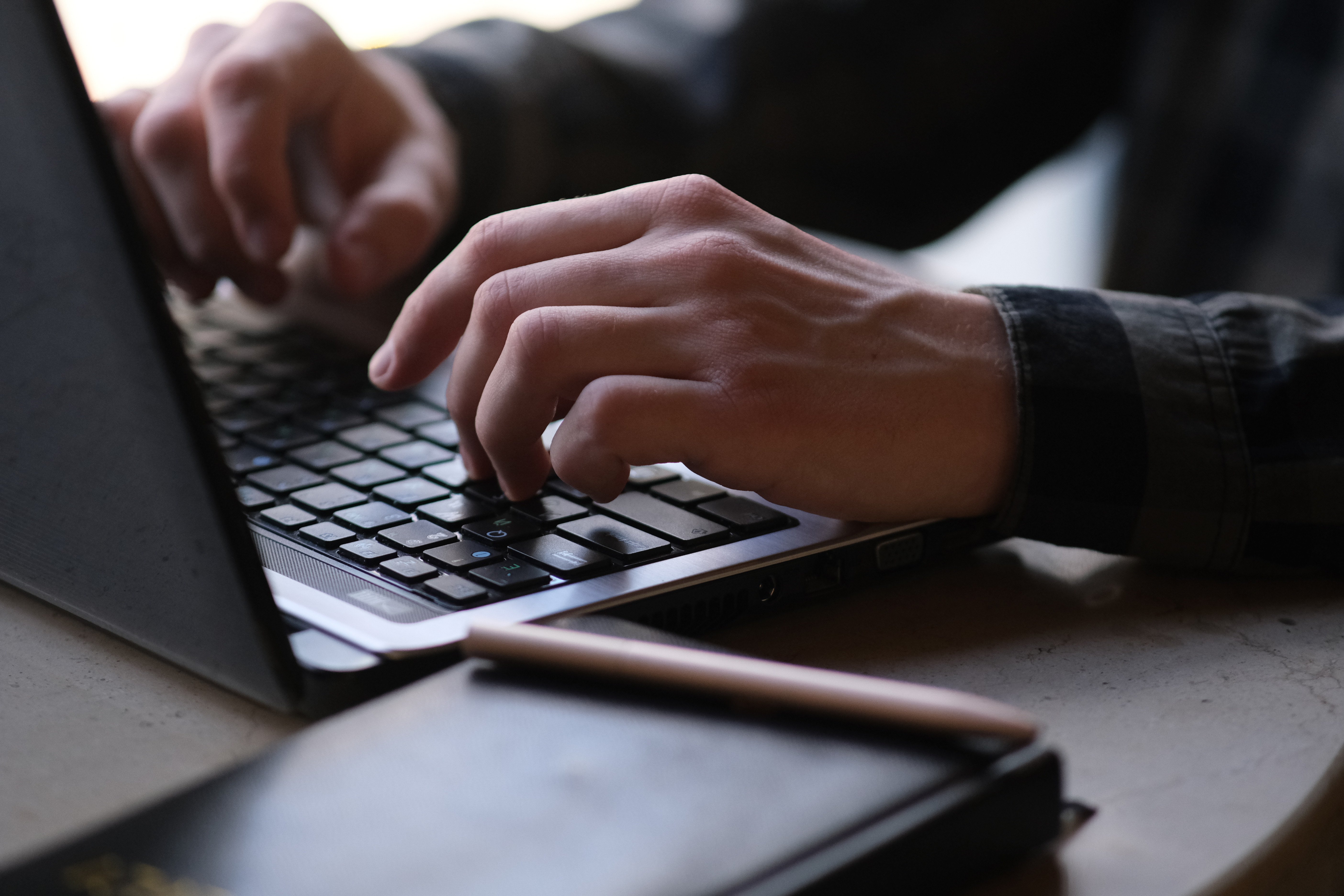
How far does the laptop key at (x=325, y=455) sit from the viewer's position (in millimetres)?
586

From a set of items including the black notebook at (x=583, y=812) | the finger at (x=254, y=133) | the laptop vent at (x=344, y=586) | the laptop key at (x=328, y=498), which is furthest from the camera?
the finger at (x=254, y=133)

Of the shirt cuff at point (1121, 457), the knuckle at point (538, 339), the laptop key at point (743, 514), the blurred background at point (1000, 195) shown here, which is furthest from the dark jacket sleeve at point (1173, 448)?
the blurred background at point (1000, 195)

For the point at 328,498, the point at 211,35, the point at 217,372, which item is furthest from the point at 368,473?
the point at 211,35

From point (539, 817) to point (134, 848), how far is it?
9 cm

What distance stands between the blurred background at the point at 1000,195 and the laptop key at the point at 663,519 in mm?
901

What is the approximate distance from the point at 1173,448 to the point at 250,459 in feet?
1.48

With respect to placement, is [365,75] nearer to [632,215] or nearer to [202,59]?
[202,59]

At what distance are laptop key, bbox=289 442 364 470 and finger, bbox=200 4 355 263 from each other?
230 millimetres

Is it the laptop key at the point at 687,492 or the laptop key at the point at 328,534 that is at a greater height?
the laptop key at the point at 328,534

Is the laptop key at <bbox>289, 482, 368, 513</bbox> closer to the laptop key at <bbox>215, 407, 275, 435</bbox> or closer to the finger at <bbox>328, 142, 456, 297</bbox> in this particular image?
the laptop key at <bbox>215, 407, 275, 435</bbox>

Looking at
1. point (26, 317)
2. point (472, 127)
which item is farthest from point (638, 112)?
point (26, 317)

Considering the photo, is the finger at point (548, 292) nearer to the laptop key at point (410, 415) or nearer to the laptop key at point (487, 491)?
the laptop key at point (487, 491)

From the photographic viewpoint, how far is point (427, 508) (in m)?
0.52

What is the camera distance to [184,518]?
0.36 metres
